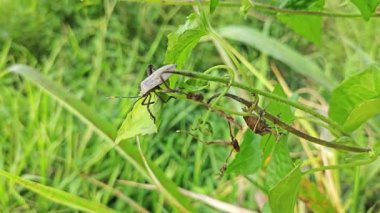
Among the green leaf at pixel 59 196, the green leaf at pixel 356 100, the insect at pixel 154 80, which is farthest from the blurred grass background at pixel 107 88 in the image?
the insect at pixel 154 80

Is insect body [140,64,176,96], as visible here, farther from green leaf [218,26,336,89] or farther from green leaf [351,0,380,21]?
green leaf [218,26,336,89]

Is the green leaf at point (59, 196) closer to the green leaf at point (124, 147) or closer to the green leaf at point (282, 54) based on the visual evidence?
the green leaf at point (124, 147)

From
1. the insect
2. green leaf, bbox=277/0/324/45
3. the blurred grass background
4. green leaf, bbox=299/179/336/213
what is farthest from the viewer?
the blurred grass background

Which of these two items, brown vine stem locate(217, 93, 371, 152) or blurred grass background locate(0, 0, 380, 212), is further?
blurred grass background locate(0, 0, 380, 212)

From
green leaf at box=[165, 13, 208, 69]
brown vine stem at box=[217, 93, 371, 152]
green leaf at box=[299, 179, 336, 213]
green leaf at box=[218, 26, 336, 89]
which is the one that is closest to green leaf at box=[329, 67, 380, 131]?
brown vine stem at box=[217, 93, 371, 152]

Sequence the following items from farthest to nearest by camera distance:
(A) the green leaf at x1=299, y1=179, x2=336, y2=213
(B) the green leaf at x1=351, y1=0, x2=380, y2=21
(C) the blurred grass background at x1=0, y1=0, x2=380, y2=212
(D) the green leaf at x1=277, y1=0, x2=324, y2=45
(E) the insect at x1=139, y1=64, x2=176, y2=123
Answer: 1. (C) the blurred grass background at x1=0, y1=0, x2=380, y2=212
2. (A) the green leaf at x1=299, y1=179, x2=336, y2=213
3. (D) the green leaf at x1=277, y1=0, x2=324, y2=45
4. (B) the green leaf at x1=351, y1=0, x2=380, y2=21
5. (E) the insect at x1=139, y1=64, x2=176, y2=123

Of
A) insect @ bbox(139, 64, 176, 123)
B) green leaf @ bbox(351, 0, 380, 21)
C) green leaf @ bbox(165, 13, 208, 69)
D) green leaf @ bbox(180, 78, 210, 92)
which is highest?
green leaf @ bbox(351, 0, 380, 21)
